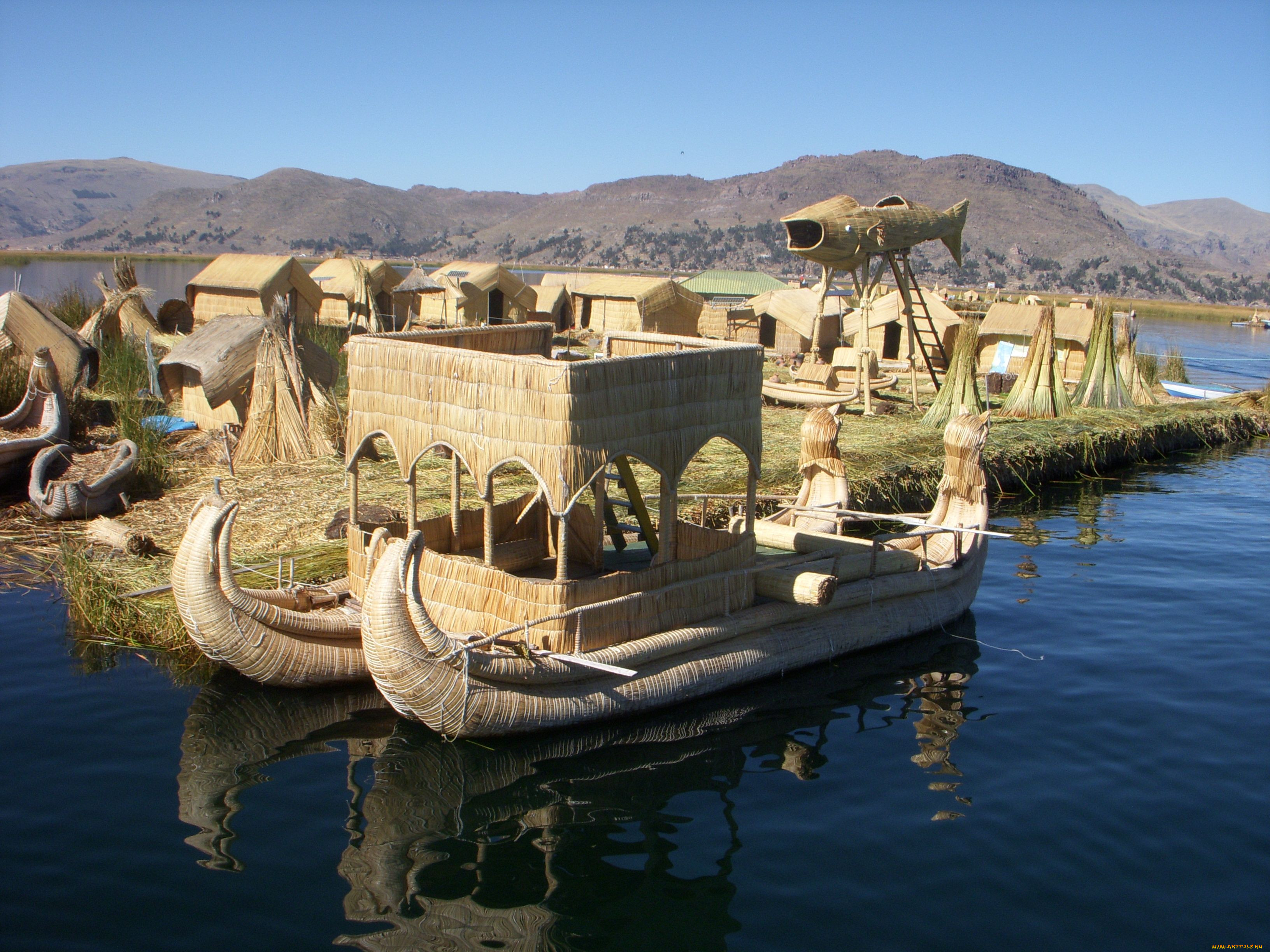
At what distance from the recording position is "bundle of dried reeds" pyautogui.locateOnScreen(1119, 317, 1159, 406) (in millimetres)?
21312

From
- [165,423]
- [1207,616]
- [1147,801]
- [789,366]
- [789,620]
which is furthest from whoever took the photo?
[789,366]

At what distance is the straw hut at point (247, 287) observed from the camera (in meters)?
22.9

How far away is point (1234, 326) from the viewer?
5822 cm

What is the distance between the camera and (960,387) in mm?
17297

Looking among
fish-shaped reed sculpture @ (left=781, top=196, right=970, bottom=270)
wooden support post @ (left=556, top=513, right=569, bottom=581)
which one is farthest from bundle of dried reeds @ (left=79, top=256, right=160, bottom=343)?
wooden support post @ (left=556, top=513, right=569, bottom=581)

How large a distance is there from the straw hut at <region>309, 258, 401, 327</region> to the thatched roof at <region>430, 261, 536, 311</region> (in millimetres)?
1321

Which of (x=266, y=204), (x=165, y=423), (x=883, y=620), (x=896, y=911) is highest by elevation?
(x=266, y=204)

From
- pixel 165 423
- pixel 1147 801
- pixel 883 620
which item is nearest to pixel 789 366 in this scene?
pixel 165 423

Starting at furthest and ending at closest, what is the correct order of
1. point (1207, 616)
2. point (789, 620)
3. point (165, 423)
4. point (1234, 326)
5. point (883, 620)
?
point (1234, 326)
point (165, 423)
point (1207, 616)
point (883, 620)
point (789, 620)

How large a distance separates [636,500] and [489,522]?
143cm

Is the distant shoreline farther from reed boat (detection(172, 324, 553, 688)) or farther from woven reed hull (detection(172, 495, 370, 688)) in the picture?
woven reed hull (detection(172, 495, 370, 688))

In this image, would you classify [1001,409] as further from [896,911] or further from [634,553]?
[896,911]

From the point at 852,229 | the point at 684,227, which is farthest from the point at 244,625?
the point at 684,227

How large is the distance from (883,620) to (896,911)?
3.73 metres
